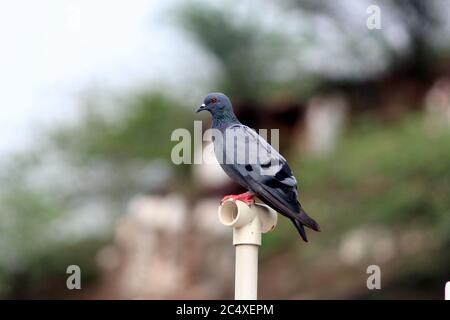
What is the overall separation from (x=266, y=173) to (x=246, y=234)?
0.50 metres

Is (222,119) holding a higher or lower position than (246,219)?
higher

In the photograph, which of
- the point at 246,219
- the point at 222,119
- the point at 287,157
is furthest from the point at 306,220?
the point at 287,157

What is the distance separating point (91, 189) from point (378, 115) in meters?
7.96

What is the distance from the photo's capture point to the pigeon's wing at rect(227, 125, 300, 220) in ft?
19.5

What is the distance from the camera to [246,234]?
5.72m

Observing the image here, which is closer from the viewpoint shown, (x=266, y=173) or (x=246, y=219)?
(x=246, y=219)

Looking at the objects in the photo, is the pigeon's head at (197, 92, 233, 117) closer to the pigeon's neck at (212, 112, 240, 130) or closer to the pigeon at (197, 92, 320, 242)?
the pigeon's neck at (212, 112, 240, 130)

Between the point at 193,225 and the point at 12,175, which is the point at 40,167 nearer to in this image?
the point at 12,175

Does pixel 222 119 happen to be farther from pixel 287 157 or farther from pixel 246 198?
pixel 287 157

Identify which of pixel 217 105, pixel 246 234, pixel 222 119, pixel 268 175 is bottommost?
pixel 246 234

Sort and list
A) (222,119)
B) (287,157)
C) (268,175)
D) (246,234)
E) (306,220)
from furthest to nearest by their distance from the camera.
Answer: (287,157)
(222,119)
(268,175)
(306,220)
(246,234)
